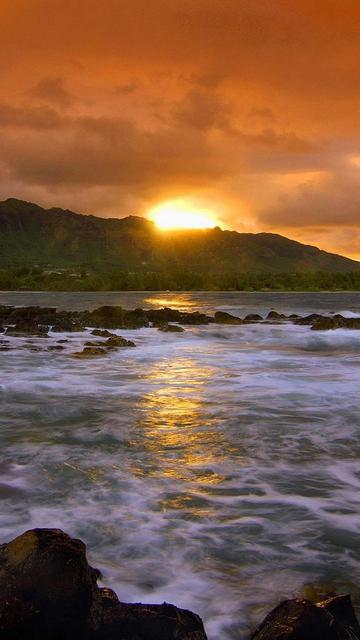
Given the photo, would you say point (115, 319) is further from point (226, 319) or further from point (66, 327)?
point (226, 319)

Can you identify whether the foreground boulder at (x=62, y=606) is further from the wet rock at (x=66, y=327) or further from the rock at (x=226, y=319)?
the rock at (x=226, y=319)

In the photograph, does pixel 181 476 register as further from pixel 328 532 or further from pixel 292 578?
pixel 292 578

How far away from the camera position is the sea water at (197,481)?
5.10 m

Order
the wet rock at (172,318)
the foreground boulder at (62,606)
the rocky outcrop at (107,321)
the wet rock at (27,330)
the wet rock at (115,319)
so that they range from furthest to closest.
A: the wet rock at (172,318) < the wet rock at (115,319) < the rocky outcrop at (107,321) < the wet rock at (27,330) < the foreground boulder at (62,606)

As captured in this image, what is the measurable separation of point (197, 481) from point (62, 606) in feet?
13.8

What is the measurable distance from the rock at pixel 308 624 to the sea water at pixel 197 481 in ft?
2.38

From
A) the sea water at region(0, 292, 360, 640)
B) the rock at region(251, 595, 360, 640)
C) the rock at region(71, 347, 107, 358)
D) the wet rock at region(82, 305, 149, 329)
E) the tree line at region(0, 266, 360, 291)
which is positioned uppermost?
the tree line at region(0, 266, 360, 291)

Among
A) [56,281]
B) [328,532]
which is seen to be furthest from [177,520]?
[56,281]

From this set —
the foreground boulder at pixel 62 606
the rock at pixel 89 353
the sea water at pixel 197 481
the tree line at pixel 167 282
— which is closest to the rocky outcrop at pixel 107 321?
the rock at pixel 89 353

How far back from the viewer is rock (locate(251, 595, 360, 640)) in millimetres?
3490

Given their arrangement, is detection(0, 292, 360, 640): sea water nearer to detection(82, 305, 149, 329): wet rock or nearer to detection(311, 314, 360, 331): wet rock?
detection(311, 314, 360, 331): wet rock

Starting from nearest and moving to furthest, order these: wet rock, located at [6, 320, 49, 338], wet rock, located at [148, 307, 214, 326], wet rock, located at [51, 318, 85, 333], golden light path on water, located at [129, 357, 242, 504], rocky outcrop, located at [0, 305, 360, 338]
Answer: golden light path on water, located at [129, 357, 242, 504] < wet rock, located at [6, 320, 49, 338] < rocky outcrop, located at [0, 305, 360, 338] < wet rock, located at [51, 318, 85, 333] < wet rock, located at [148, 307, 214, 326]

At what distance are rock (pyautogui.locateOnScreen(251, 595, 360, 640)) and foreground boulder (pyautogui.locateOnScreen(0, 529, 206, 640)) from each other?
0.45m

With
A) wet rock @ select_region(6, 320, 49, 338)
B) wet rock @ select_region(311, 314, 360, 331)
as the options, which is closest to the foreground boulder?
wet rock @ select_region(6, 320, 49, 338)
